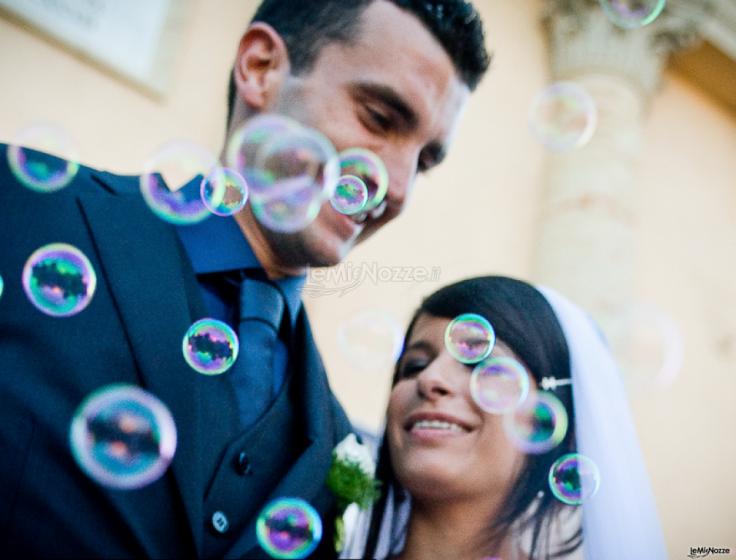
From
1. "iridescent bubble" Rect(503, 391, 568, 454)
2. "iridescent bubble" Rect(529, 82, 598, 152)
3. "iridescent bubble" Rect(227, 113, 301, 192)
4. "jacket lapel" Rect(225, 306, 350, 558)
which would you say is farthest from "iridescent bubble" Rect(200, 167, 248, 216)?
"iridescent bubble" Rect(529, 82, 598, 152)

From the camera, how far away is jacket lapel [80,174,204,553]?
112cm

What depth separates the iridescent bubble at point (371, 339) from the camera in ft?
6.44

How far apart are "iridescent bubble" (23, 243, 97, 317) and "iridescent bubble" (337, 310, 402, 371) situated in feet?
2.47

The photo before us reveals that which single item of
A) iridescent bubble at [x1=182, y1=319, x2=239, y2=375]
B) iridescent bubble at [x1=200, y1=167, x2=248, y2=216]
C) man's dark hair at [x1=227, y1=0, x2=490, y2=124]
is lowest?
iridescent bubble at [x1=182, y1=319, x2=239, y2=375]

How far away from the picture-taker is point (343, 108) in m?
1.51

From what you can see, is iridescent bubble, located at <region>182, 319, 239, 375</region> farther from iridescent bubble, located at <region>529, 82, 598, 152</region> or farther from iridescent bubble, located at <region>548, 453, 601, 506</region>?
iridescent bubble, located at <region>529, 82, 598, 152</region>

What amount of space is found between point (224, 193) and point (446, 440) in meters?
0.68

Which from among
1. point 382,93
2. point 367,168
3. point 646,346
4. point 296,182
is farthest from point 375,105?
point 646,346

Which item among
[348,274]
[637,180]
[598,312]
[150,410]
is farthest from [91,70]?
[637,180]

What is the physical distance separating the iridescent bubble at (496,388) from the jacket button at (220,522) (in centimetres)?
54

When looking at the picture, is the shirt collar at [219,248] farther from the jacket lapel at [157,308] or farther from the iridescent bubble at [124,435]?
the iridescent bubble at [124,435]

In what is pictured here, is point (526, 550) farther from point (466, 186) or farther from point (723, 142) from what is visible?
point (723, 142)

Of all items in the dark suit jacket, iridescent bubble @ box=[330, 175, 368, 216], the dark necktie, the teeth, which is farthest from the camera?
iridescent bubble @ box=[330, 175, 368, 216]

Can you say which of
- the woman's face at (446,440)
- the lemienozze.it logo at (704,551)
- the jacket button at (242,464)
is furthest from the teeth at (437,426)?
the lemienozze.it logo at (704,551)
